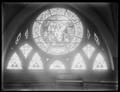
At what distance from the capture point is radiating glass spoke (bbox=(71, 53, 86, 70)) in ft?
27.6

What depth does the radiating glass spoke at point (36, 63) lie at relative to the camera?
27.7 feet

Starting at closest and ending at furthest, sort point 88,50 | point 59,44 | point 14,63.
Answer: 1. point 14,63
2. point 88,50
3. point 59,44

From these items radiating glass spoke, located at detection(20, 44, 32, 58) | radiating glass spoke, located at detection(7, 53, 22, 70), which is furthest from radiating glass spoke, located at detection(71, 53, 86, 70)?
radiating glass spoke, located at detection(7, 53, 22, 70)

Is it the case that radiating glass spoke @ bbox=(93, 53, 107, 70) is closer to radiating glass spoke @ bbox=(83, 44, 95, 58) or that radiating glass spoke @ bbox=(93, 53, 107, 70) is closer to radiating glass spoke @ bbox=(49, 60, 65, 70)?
radiating glass spoke @ bbox=(83, 44, 95, 58)

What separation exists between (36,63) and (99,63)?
2196 millimetres

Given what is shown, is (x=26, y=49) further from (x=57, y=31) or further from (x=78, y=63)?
(x=78, y=63)

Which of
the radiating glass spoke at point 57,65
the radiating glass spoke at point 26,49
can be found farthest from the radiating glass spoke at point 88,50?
the radiating glass spoke at point 26,49

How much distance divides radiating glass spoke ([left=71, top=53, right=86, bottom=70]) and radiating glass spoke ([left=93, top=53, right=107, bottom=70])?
0.41 meters

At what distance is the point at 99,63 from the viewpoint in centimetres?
847

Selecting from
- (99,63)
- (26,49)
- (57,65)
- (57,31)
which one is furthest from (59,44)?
(99,63)

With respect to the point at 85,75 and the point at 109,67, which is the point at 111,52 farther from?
the point at 85,75

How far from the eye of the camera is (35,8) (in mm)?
8547

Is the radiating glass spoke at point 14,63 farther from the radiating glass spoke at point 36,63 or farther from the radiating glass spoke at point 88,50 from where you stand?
the radiating glass spoke at point 88,50

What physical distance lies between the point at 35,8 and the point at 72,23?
1.45m
